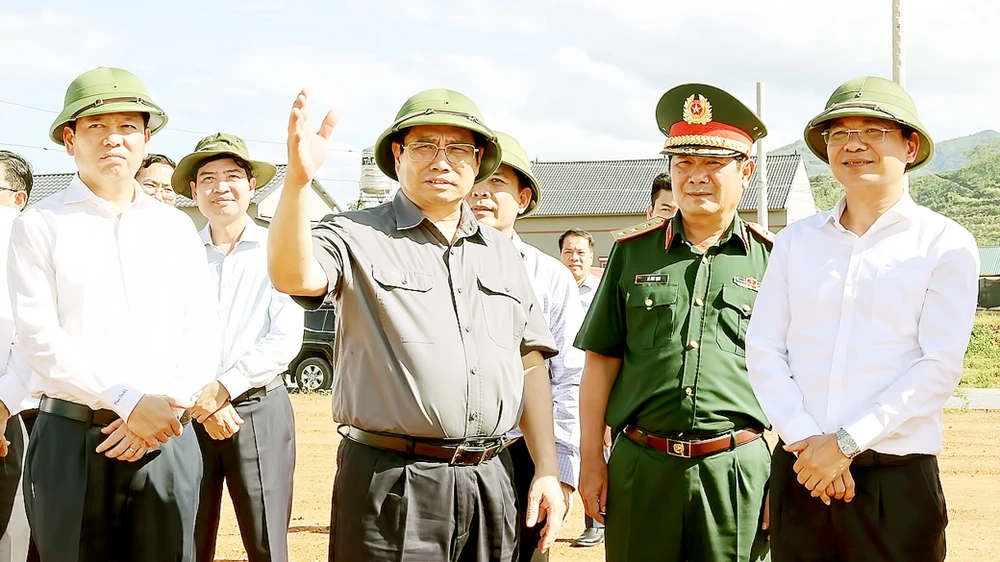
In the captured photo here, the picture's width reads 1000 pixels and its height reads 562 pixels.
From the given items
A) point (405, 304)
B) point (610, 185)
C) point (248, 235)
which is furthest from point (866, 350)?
point (610, 185)

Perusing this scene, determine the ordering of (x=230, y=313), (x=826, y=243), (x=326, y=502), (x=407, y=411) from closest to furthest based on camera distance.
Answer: (x=407, y=411) < (x=826, y=243) < (x=230, y=313) < (x=326, y=502)

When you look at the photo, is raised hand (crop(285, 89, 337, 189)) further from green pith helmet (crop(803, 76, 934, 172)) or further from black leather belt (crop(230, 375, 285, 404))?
black leather belt (crop(230, 375, 285, 404))

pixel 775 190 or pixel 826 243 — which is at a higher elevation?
pixel 775 190

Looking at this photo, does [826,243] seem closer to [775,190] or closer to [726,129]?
[726,129]

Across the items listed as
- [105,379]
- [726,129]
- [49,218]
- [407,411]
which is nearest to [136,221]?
[49,218]

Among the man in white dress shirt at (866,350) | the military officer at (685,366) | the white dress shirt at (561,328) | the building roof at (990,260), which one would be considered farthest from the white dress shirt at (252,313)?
the building roof at (990,260)

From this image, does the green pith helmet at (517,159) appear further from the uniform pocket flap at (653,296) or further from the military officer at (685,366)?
the uniform pocket flap at (653,296)

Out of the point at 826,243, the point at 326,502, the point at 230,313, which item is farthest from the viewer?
the point at 326,502

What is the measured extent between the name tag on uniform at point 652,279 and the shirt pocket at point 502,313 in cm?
59

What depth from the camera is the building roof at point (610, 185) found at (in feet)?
156

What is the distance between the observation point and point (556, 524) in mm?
3680

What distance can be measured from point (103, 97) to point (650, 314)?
7.26ft

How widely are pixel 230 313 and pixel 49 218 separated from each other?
1.51 meters

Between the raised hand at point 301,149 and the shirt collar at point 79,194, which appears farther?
the shirt collar at point 79,194
